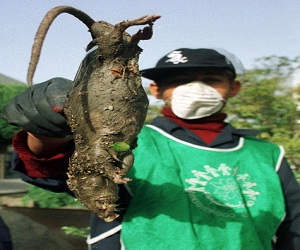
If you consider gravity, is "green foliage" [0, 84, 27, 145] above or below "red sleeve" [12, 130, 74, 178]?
below

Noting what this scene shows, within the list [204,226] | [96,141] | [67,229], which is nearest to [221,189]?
[204,226]

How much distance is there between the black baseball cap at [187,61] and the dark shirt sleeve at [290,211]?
467 mm

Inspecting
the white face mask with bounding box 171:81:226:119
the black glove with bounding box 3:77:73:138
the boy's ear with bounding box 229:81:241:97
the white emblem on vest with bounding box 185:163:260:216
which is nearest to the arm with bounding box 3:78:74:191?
the black glove with bounding box 3:77:73:138

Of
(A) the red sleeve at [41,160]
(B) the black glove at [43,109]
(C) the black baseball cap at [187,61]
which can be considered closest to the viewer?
(B) the black glove at [43,109]

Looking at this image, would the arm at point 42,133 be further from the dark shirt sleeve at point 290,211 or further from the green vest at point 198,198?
the dark shirt sleeve at point 290,211

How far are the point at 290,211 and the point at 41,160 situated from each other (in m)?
1.01

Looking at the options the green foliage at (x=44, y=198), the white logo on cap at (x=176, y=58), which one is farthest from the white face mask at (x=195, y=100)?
the green foliage at (x=44, y=198)

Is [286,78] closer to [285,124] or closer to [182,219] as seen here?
[285,124]

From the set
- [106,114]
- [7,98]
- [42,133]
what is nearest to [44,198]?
[42,133]

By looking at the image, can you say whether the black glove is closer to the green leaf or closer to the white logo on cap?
the green leaf

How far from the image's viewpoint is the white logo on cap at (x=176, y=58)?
2162 millimetres

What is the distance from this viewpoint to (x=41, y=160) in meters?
1.72

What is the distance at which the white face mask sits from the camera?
2.16 metres

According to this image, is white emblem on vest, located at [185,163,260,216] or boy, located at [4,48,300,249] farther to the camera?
white emblem on vest, located at [185,163,260,216]
